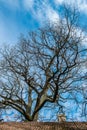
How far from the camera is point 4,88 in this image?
23.2 meters

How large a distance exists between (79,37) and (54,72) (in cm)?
315

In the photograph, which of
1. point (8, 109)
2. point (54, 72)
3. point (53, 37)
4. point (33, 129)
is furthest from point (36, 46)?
point (33, 129)

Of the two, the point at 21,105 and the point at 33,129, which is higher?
the point at 21,105

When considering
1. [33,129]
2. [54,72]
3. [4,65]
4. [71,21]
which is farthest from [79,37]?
[33,129]

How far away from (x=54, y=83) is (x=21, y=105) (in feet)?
10.1

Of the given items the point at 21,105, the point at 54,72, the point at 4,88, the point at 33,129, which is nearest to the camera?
the point at 33,129

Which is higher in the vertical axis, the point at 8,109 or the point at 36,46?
the point at 36,46

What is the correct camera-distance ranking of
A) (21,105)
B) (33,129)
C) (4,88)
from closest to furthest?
(33,129), (21,105), (4,88)

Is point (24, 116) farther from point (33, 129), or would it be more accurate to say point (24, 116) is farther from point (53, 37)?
point (33, 129)

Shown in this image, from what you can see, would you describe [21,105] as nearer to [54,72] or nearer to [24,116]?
[24,116]

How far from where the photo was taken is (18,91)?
2286 cm

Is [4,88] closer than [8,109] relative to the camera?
No

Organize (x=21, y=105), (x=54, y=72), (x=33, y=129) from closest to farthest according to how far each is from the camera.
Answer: (x=33, y=129) < (x=54, y=72) < (x=21, y=105)

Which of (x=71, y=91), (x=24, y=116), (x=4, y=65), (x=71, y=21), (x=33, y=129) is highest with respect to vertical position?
(x=71, y=21)
